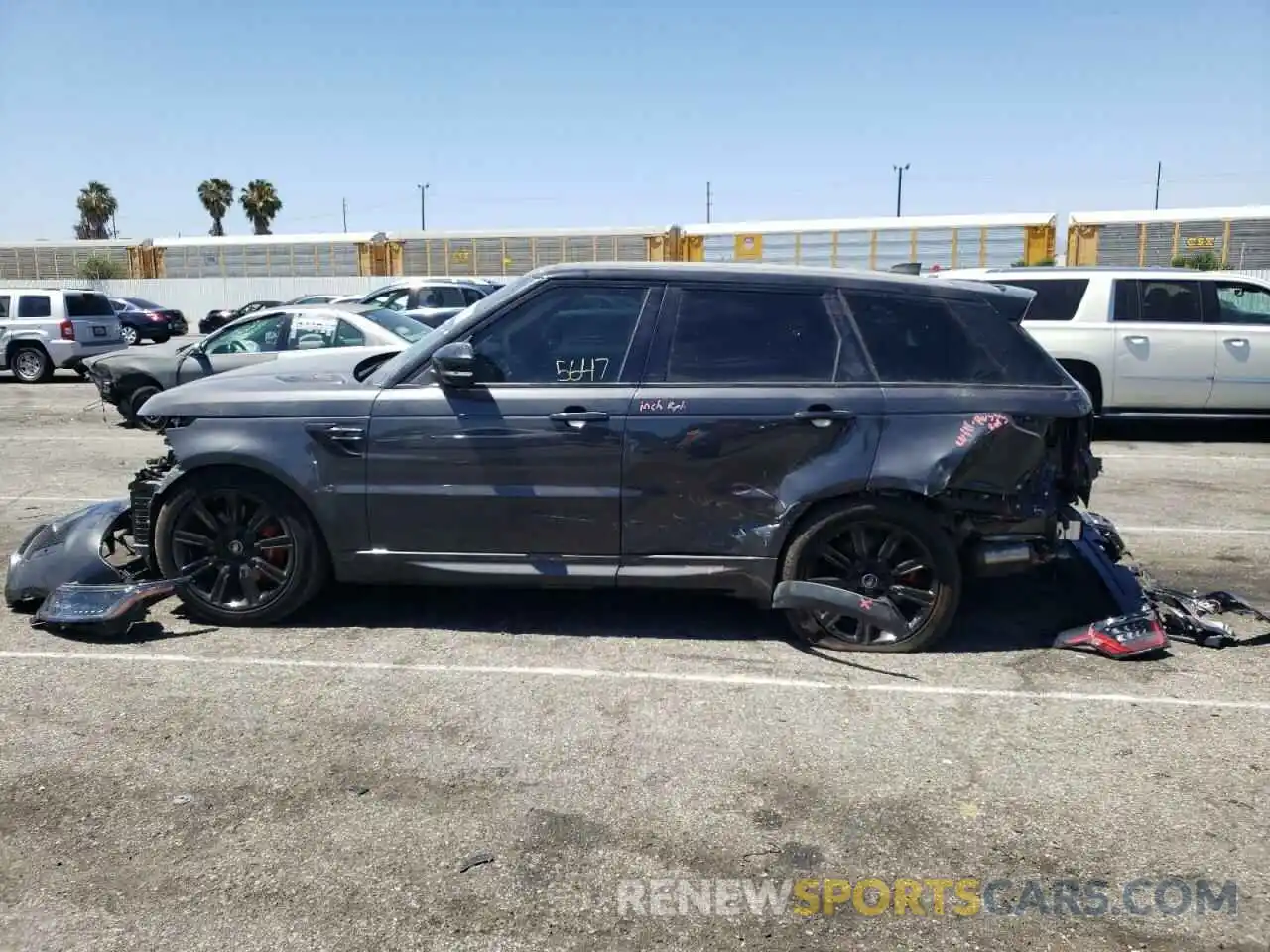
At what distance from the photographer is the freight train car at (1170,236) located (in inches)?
1121

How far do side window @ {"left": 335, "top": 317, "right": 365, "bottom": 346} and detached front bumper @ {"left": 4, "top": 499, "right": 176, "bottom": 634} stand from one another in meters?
6.09

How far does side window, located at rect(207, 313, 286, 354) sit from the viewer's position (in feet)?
39.7

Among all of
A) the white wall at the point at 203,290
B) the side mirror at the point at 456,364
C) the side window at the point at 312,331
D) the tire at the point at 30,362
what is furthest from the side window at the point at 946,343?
the white wall at the point at 203,290

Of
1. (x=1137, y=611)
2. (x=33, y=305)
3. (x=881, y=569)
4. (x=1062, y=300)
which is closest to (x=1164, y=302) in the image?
(x=1062, y=300)

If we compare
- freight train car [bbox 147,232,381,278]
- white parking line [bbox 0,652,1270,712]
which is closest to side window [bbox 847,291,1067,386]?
white parking line [bbox 0,652,1270,712]

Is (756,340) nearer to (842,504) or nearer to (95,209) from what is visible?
(842,504)

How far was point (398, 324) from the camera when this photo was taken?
12.3 meters

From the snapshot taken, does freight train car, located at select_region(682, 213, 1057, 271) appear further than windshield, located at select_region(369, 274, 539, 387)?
Yes

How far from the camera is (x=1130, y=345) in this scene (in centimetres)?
1139

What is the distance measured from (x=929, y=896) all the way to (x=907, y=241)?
95.5 feet

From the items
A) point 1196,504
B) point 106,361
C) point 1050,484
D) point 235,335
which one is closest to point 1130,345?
point 1196,504

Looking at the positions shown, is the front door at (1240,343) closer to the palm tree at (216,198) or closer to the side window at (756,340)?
the side window at (756,340)

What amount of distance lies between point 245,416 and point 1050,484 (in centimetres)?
386

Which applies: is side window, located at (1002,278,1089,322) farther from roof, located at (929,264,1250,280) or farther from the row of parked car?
the row of parked car
